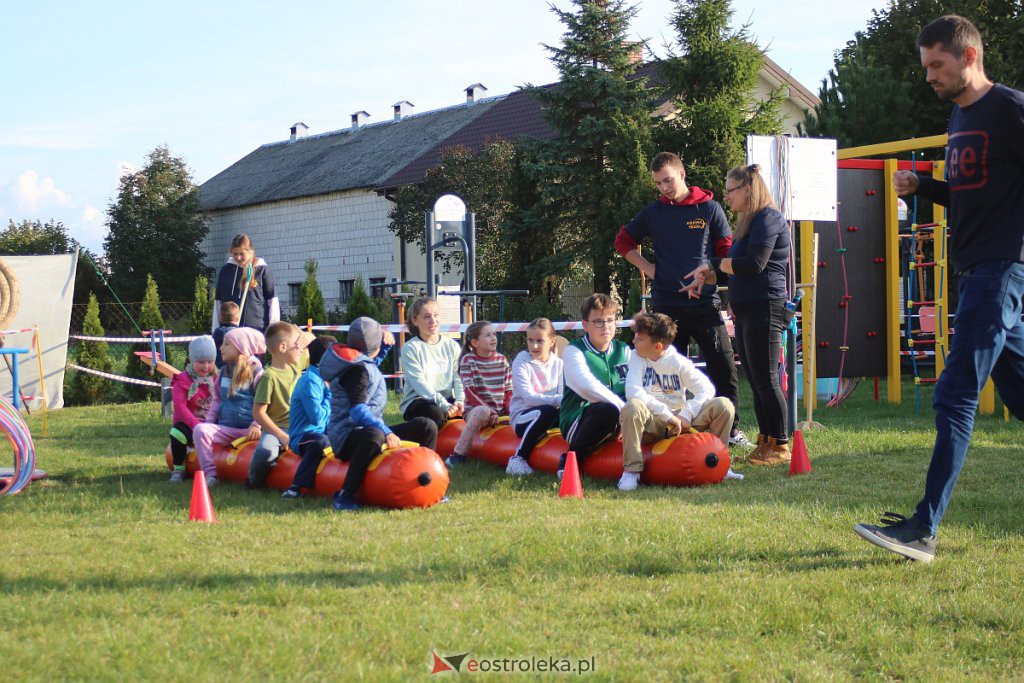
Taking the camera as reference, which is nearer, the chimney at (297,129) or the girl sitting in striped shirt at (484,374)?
the girl sitting in striped shirt at (484,374)

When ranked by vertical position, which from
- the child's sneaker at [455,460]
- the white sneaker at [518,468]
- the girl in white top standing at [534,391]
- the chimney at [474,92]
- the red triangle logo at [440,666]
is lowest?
the child's sneaker at [455,460]

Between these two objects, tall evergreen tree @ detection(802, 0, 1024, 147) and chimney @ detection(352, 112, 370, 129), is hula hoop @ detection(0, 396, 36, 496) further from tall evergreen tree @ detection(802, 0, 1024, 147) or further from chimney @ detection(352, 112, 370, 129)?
chimney @ detection(352, 112, 370, 129)

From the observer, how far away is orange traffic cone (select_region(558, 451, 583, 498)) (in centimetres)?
630

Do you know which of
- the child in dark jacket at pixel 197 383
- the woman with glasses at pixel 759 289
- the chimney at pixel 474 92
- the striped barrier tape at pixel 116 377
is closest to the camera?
the woman with glasses at pixel 759 289

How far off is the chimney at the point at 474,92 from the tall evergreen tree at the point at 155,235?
42.2 ft

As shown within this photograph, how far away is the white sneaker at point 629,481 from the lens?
6523mm

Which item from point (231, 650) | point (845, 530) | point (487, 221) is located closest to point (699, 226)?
point (845, 530)

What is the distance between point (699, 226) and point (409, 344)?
241 cm

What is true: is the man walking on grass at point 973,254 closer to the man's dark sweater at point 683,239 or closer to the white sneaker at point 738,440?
the man's dark sweater at point 683,239

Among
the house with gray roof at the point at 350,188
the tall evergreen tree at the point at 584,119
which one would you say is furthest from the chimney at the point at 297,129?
the tall evergreen tree at the point at 584,119

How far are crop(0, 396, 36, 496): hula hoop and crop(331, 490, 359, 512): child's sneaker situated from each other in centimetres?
216

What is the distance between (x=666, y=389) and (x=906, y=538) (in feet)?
9.26

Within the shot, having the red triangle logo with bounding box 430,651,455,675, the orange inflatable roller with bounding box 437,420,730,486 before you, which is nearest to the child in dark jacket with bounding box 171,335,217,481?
the orange inflatable roller with bounding box 437,420,730,486

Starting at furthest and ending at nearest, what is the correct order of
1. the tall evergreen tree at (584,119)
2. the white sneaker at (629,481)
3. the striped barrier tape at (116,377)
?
1. the tall evergreen tree at (584,119)
2. the striped barrier tape at (116,377)
3. the white sneaker at (629,481)
